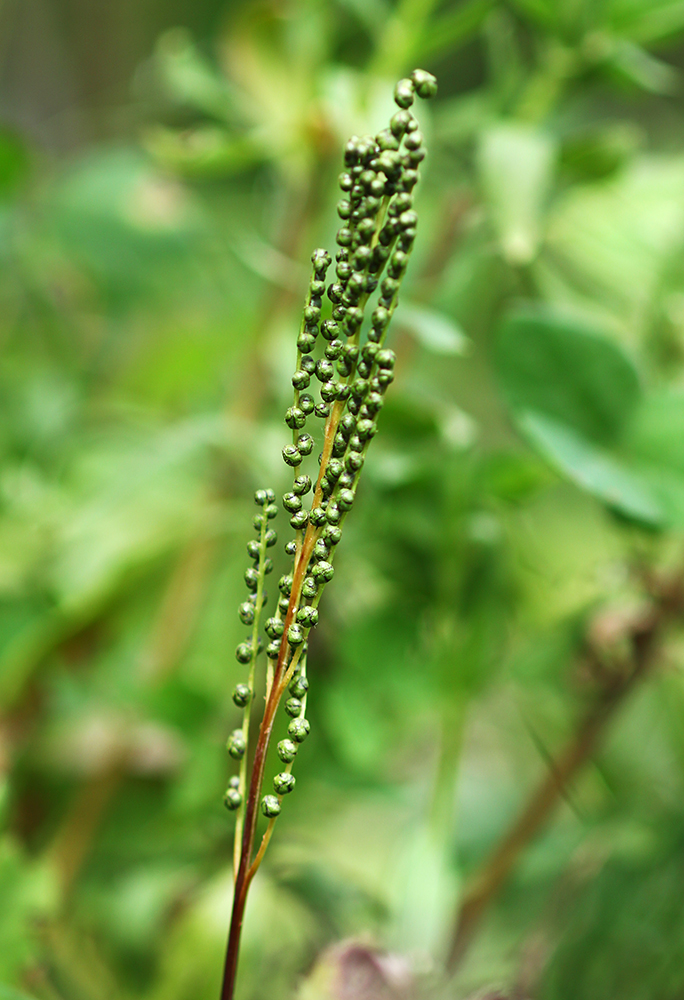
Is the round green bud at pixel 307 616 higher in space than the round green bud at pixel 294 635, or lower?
higher

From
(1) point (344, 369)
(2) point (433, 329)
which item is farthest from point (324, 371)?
(2) point (433, 329)

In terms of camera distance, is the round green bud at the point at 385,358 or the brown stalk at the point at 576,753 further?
the brown stalk at the point at 576,753

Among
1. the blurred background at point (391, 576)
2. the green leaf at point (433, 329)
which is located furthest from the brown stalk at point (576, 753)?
the green leaf at point (433, 329)

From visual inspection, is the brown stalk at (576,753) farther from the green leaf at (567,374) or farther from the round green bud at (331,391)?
the round green bud at (331,391)

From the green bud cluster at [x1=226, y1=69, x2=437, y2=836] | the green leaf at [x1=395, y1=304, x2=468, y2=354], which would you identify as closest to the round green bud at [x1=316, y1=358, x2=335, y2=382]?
the green bud cluster at [x1=226, y1=69, x2=437, y2=836]

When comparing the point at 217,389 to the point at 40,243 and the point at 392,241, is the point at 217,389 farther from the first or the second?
the point at 392,241

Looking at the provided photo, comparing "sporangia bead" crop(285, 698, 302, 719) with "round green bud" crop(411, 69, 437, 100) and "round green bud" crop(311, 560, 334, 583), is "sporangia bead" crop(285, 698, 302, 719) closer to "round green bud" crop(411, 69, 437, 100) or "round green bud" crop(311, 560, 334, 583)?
"round green bud" crop(311, 560, 334, 583)
